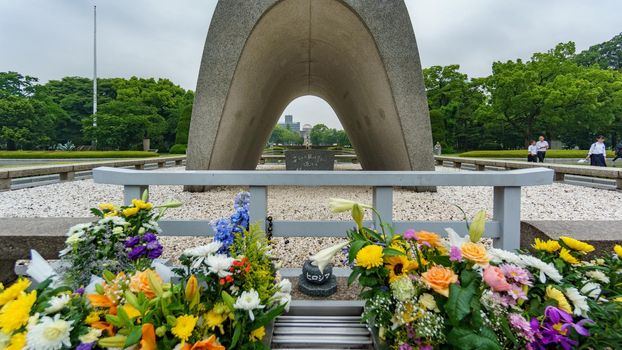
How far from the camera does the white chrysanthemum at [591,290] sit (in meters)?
1.38

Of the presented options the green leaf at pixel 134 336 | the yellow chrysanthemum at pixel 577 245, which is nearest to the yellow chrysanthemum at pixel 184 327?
the green leaf at pixel 134 336

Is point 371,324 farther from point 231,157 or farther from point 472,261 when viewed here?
point 231,157

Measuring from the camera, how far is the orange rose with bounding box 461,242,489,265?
1.18 m

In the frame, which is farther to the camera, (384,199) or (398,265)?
(384,199)

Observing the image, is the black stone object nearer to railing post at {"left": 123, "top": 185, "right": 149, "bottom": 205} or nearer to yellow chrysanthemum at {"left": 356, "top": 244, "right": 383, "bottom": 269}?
yellow chrysanthemum at {"left": 356, "top": 244, "right": 383, "bottom": 269}

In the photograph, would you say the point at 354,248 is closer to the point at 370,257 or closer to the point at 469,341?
the point at 370,257

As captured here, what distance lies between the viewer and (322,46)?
773cm

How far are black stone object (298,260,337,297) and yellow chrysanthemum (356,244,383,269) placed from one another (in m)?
0.78

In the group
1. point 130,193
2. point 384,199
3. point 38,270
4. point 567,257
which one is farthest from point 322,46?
point 38,270

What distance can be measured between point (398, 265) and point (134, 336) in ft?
3.35

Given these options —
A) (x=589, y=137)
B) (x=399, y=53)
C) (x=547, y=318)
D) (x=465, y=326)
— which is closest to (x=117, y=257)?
(x=465, y=326)

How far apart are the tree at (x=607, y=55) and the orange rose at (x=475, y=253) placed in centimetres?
4623

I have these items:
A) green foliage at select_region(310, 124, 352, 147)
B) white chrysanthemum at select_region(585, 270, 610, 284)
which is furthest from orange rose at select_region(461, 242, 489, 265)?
green foliage at select_region(310, 124, 352, 147)

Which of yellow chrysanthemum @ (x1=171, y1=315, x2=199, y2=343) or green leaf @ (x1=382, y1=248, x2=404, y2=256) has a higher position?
green leaf @ (x1=382, y1=248, x2=404, y2=256)
